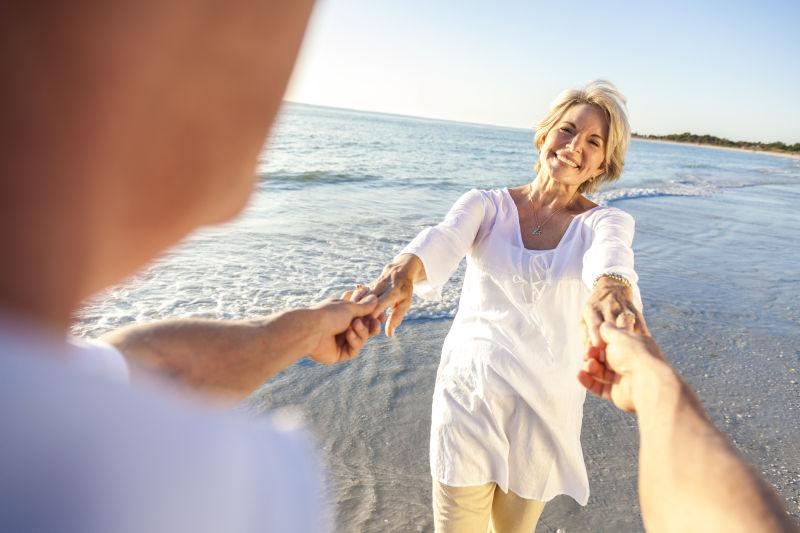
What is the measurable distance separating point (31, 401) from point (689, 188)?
2371 centimetres

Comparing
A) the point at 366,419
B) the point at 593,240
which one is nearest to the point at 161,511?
the point at 593,240

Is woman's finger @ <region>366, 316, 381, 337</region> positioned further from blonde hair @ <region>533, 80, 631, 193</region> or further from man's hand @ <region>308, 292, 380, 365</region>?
blonde hair @ <region>533, 80, 631, 193</region>

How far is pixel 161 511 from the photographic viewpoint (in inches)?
13.9

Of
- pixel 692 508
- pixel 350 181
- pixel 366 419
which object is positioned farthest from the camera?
pixel 350 181

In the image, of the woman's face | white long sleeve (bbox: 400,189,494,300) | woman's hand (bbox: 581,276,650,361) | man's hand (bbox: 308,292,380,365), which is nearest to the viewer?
woman's hand (bbox: 581,276,650,361)

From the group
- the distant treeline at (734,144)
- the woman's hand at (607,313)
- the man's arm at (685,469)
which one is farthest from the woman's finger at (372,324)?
the distant treeline at (734,144)

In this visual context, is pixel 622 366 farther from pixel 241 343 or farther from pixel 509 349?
pixel 241 343

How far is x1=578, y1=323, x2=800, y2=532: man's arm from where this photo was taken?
3.08ft

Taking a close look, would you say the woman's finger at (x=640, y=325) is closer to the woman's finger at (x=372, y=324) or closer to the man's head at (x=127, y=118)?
the woman's finger at (x=372, y=324)

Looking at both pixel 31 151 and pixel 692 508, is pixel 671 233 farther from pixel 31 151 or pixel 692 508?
pixel 31 151

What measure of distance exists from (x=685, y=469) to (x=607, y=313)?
990mm

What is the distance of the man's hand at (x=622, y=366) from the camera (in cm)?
156

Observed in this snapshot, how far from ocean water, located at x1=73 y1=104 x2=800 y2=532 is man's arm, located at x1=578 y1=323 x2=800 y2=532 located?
3.03 feet

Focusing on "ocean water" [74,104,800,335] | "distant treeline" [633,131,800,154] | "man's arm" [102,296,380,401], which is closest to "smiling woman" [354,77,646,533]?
"man's arm" [102,296,380,401]
